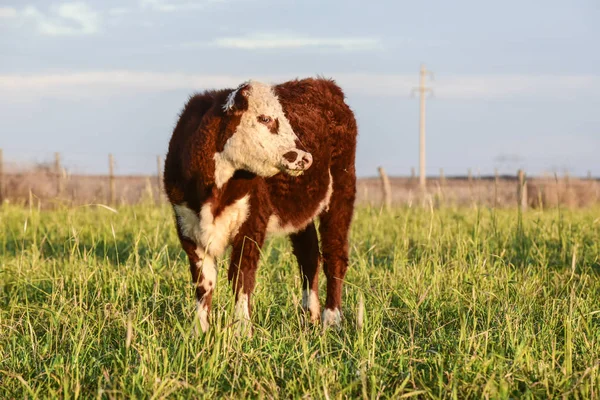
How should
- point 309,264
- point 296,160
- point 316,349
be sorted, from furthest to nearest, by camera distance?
point 309,264 < point 296,160 < point 316,349

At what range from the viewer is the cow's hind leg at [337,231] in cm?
618

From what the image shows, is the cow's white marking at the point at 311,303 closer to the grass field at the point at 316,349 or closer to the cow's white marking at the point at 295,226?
the grass field at the point at 316,349

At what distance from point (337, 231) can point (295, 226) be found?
0.70m

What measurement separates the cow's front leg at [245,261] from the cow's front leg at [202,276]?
16cm

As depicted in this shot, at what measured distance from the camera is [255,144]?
16.2 feet

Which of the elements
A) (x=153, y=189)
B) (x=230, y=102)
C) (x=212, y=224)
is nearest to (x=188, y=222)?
(x=212, y=224)

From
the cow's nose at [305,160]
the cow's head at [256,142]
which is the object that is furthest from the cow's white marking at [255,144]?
the cow's nose at [305,160]

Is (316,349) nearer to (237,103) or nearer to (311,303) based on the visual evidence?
(311,303)

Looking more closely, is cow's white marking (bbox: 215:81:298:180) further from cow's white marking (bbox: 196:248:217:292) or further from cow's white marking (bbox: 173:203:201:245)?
cow's white marking (bbox: 196:248:217:292)

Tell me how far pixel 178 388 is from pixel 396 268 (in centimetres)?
345

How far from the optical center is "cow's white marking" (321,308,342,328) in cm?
567

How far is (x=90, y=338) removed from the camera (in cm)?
453

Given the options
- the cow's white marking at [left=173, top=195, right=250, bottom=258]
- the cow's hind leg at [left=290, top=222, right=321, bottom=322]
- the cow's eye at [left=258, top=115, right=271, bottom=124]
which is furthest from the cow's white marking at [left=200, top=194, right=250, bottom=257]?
the cow's hind leg at [left=290, top=222, right=321, bottom=322]

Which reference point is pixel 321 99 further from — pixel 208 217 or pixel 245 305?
pixel 245 305
